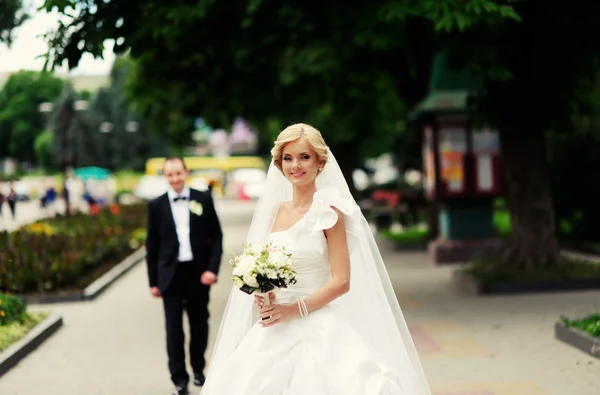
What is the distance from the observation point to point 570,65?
45.8 feet

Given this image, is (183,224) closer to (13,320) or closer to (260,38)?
(13,320)

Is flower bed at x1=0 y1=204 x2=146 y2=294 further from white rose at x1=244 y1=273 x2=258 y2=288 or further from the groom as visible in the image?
white rose at x1=244 y1=273 x2=258 y2=288

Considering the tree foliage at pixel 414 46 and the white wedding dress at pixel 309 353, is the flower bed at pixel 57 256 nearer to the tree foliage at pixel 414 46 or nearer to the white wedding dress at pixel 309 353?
the tree foliage at pixel 414 46

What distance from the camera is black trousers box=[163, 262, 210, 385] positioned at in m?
7.74

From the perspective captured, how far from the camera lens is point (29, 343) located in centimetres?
1016

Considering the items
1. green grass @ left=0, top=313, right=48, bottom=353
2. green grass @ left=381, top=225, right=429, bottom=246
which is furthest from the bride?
green grass @ left=381, top=225, right=429, bottom=246

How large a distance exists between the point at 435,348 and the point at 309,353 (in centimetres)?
490

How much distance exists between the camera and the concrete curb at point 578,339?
8688mm

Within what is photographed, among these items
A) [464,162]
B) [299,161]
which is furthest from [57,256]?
[299,161]

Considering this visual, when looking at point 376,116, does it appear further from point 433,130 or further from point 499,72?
point 499,72

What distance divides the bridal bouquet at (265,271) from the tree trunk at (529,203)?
984 centimetres

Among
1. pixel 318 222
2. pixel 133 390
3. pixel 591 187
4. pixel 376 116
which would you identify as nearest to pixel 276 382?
pixel 318 222

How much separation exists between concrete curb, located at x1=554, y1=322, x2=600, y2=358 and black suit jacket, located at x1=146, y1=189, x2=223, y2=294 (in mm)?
3272

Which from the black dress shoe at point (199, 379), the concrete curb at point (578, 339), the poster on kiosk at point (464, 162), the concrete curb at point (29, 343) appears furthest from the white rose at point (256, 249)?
the poster on kiosk at point (464, 162)
